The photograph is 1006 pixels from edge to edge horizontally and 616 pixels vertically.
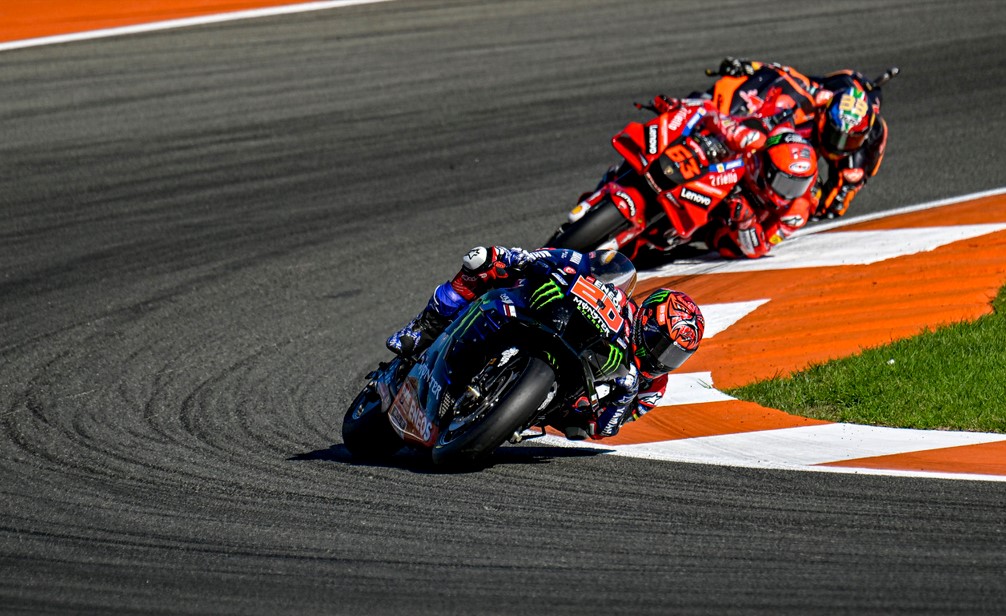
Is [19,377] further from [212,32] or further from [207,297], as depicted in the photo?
[212,32]

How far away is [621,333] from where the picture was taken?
6.84m

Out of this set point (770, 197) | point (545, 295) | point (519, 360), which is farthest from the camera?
point (770, 197)

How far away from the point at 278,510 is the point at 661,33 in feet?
39.2

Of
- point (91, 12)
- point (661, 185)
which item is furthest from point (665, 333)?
point (91, 12)

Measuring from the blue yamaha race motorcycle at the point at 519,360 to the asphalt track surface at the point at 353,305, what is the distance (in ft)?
0.88

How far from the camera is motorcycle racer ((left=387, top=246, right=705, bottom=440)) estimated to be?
271 inches

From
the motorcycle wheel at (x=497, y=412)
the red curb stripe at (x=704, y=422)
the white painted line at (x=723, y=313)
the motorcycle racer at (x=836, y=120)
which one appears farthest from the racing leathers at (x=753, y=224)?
the motorcycle wheel at (x=497, y=412)

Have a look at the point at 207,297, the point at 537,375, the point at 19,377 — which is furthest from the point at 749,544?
the point at 207,297

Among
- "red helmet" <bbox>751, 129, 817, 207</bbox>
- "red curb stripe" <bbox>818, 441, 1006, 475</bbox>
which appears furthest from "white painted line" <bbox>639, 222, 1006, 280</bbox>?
"red curb stripe" <bbox>818, 441, 1006, 475</bbox>

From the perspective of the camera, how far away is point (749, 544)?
5633mm

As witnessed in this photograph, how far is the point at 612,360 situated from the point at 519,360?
1.72 feet

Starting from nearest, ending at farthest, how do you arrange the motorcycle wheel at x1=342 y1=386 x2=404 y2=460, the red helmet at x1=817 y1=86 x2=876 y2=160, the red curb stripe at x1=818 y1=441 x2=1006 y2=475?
the red curb stripe at x1=818 y1=441 x2=1006 y2=475
the motorcycle wheel at x1=342 y1=386 x2=404 y2=460
the red helmet at x1=817 y1=86 x2=876 y2=160

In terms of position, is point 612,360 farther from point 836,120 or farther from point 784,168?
point 836,120

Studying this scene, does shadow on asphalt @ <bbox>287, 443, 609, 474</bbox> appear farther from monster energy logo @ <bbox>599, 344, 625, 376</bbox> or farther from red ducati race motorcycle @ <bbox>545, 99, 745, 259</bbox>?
red ducati race motorcycle @ <bbox>545, 99, 745, 259</bbox>
